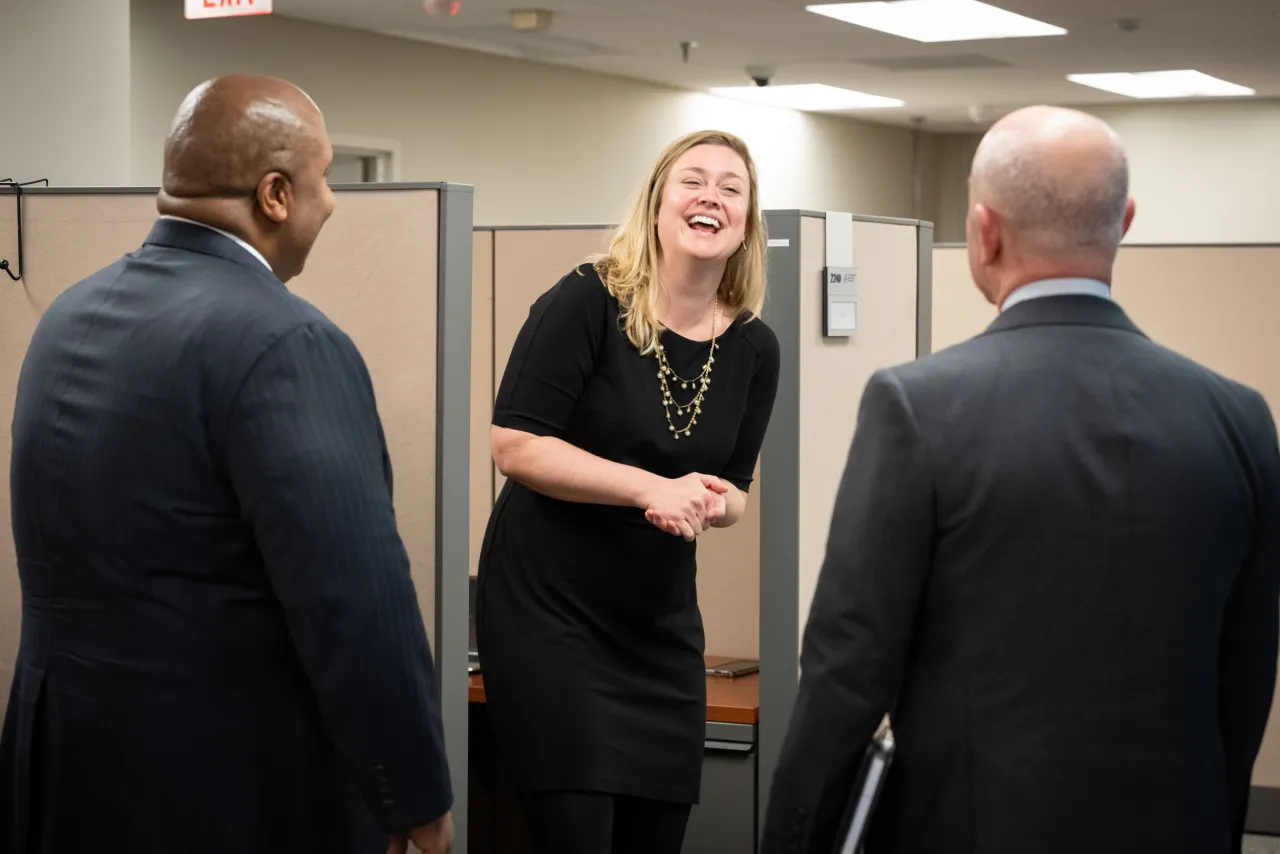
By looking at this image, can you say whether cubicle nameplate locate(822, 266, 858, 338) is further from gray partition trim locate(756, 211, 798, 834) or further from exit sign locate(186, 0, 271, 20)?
exit sign locate(186, 0, 271, 20)

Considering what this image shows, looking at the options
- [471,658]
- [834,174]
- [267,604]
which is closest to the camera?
[267,604]

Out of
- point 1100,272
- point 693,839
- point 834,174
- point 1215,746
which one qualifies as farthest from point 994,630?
point 834,174

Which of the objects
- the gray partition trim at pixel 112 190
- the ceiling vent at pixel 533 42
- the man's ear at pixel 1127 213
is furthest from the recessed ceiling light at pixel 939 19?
the man's ear at pixel 1127 213

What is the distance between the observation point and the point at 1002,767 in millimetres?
1315

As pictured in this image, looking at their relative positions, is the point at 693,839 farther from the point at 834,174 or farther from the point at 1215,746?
the point at 834,174

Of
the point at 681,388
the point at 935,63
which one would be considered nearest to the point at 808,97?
the point at 935,63

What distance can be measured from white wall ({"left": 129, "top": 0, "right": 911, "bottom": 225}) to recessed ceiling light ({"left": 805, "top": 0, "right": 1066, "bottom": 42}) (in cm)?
246

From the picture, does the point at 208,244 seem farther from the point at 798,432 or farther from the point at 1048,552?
the point at 798,432

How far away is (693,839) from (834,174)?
1115 centimetres

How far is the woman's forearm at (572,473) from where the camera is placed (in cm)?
202

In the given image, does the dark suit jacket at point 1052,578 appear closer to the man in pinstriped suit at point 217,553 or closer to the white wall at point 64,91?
the man in pinstriped suit at point 217,553

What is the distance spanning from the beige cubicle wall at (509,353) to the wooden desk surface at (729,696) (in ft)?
0.29

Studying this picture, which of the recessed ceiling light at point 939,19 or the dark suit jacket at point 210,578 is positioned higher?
the recessed ceiling light at point 939,19

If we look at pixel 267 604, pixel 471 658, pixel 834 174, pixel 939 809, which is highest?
pixel 834 174
